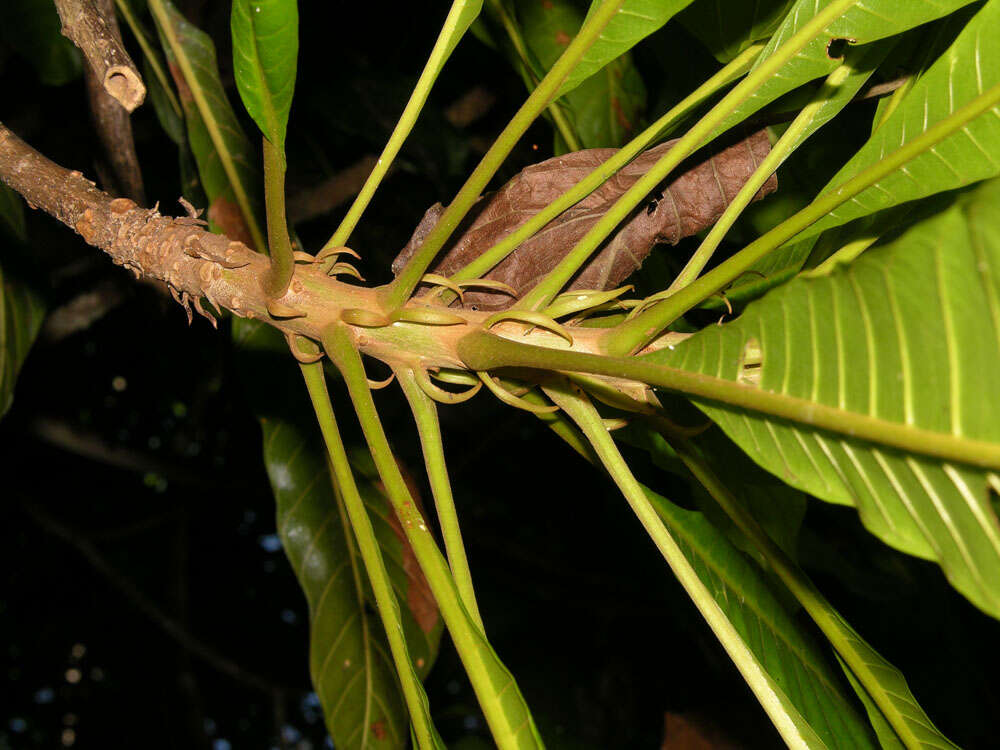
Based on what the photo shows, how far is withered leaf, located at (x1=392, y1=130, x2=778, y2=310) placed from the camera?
689mm

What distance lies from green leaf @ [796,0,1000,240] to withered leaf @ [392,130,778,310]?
0.13 m

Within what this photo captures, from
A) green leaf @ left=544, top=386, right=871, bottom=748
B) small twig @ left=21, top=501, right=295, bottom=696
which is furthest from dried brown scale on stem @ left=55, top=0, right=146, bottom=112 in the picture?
small twig @ left=21, top=501, right=295, bottom=696

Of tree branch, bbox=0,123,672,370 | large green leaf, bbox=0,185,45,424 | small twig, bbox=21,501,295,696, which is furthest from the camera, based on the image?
small twig, bbox=21,501,295,696

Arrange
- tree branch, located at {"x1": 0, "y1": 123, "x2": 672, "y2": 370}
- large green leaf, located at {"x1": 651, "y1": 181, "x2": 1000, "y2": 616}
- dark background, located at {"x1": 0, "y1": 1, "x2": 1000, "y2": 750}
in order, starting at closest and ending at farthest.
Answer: large green leaf, located at {"x1": 651, "y1": 181, "x2": 1000, "y2": 616}, tree branch, located at {"x1": 0, "y1": 123, "x2": 672, "y2": 370}, dark background, located at {"x1": 0, "y1": 1, "x2": 1000, "y2": 750}

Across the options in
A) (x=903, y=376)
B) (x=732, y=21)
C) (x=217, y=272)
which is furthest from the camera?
(x=732, y=21)

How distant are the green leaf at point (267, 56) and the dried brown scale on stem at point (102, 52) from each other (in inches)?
4.0

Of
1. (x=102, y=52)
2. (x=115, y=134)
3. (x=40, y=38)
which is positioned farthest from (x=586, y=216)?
(x=40, y=38)

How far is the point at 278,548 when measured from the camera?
2588mm

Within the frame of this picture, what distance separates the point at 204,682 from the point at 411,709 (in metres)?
2.45

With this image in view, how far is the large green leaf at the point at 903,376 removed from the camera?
351 mm

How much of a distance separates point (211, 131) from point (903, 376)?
0.87 metres

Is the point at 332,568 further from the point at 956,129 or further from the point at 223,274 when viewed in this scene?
the point at 956,129

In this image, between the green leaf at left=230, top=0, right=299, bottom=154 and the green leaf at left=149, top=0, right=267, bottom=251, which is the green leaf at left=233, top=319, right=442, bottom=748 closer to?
the green leaf at left=149, top=0, right=267, bottom=251

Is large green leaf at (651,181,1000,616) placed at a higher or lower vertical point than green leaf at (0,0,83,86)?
higher
